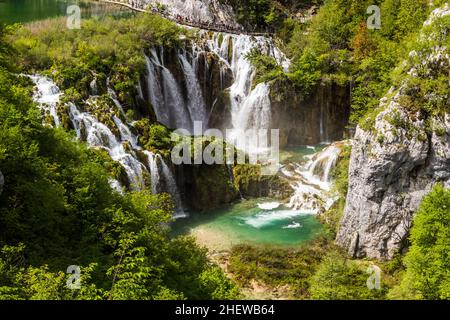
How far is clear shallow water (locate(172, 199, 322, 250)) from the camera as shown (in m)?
26.1

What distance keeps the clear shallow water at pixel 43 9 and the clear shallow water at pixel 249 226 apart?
29.8 meters

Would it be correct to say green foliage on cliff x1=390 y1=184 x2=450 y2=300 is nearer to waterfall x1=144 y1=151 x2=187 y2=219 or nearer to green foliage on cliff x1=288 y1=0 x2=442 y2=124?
waterfall x1=144 y1=151 x2=187 y2=219

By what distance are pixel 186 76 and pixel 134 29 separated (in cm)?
564

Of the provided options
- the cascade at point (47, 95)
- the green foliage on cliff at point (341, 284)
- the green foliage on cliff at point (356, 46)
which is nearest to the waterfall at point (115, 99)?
the cascade at point (47, 95)

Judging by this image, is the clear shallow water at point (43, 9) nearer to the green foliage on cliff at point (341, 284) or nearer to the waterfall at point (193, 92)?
the waterfall at point (193, 92)

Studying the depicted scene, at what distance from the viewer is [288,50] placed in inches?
1693

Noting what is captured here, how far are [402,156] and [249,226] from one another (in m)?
9.90

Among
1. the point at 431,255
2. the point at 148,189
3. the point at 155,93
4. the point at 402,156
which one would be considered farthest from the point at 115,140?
the point at 431,255

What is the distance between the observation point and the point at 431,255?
1694 cm

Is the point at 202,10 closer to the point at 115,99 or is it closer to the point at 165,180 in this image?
the point at 115,99

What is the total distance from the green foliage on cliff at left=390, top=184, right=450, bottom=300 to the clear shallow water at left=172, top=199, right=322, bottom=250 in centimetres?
872

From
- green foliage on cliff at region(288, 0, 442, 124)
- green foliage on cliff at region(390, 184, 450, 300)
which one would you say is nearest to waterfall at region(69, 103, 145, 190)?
green foliage on cliff at region(390, 184, 450, 300)
